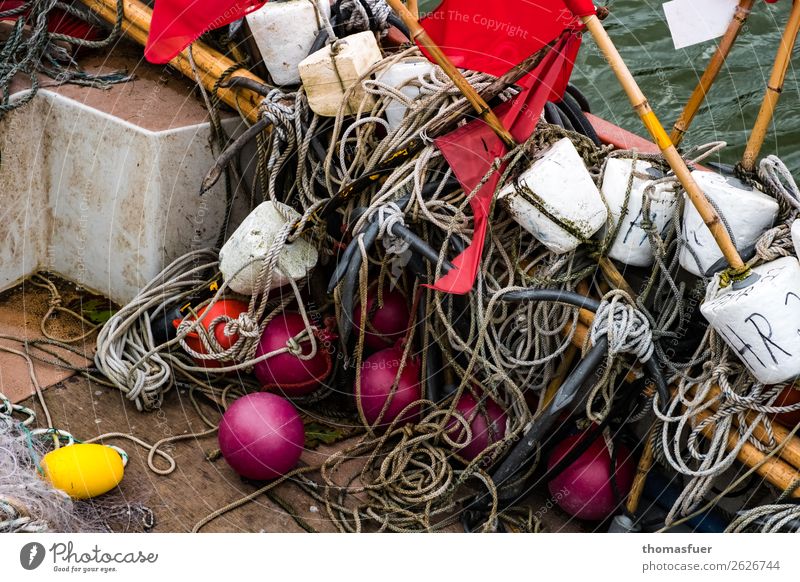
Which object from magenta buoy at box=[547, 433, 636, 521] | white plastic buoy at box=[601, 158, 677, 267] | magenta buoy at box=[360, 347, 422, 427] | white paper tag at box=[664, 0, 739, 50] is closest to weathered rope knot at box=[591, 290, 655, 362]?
white plastic buoy at box=[601, 158, 677, 267]

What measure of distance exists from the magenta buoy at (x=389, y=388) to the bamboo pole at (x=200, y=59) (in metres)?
1.03

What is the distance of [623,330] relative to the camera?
7.94ft

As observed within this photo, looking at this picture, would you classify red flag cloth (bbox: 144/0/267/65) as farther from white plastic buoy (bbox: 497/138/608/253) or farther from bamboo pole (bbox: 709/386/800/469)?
bamboo pole (bbox: 709/386/800/469)

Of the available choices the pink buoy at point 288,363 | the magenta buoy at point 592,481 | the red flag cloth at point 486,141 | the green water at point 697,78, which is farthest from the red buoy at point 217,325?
the green water at point 697,78

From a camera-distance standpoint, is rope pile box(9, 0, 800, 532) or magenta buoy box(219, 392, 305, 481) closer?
rope pile box(9, 0, 800, 532)

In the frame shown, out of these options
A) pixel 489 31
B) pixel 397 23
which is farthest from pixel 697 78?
pixel 489 31

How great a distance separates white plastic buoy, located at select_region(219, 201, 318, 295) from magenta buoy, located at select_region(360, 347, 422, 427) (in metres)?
0.40

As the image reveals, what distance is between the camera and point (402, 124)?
2.86 m

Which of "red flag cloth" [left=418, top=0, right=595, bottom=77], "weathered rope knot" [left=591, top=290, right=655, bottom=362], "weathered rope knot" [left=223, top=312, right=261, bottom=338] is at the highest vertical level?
"red flag cloth" [left=418, top=0, right=595, bottom=77]

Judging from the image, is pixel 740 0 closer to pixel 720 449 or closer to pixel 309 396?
pixel 720 449

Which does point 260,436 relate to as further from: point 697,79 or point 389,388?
point 697,79

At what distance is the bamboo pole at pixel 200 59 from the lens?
3283 mm

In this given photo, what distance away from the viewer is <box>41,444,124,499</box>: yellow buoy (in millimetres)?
2434
